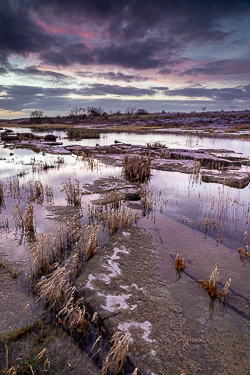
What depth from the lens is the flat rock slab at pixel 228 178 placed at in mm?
12125

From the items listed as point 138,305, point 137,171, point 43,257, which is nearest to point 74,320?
point 138,305

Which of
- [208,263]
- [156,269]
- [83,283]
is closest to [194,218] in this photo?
[208,263]

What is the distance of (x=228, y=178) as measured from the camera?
12703 mm

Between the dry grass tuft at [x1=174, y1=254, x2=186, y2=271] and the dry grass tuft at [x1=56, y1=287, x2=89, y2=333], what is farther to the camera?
the dry grass tuft at [x1=174, y1=254, x2=186, y2=271]

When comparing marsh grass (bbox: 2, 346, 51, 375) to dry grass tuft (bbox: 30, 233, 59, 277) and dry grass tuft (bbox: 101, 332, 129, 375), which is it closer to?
dry grass tuft (bbox: 101, 332, 129, 375)

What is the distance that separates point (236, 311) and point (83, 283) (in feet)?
9.09

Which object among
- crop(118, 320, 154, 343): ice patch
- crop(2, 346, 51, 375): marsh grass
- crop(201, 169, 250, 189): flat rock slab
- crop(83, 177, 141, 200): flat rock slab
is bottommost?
crop(2, 346, 51, 375): marsh grass

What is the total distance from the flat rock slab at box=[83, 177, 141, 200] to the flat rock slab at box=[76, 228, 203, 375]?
14.0ft

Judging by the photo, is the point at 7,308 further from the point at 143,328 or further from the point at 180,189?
the point at 180,189

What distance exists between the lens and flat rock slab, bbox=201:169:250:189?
12.1m

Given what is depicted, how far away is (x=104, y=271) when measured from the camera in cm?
489

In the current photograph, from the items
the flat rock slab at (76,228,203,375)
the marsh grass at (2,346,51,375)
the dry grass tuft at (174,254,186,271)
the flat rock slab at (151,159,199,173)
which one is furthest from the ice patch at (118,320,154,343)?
the flat rock slab at (151,159,199,173)

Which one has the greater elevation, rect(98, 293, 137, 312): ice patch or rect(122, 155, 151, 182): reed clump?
rect(122, 155, 151, 182): reed clump

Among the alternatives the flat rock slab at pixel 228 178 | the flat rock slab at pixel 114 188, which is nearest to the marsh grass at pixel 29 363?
the flat rock slab at pixel 114 188
